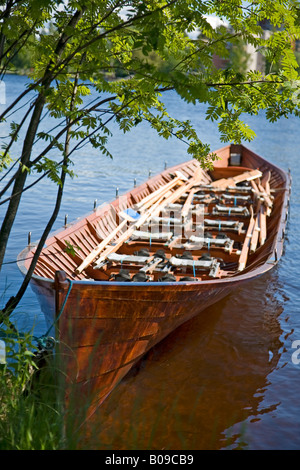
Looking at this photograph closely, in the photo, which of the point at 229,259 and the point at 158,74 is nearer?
the point at 158,74

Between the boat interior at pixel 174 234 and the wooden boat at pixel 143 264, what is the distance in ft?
0.08

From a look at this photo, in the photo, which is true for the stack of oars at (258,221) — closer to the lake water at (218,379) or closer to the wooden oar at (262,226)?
the wooden oar at (262,226)

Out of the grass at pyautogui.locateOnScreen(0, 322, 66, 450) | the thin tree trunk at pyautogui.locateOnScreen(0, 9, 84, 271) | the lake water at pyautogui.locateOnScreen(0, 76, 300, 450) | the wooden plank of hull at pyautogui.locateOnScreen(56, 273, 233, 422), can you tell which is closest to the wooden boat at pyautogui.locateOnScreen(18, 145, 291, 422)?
the wooden plank of hull at pyautogui.locateOnScreen(56, 273, 233, 422)

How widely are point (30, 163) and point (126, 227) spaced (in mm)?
Result: 7331

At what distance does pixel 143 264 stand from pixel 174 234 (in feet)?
8.11

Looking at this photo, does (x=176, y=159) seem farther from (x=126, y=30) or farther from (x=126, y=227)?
(x=126, y=30)

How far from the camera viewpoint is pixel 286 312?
12953 mm

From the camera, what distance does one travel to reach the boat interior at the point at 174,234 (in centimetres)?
976

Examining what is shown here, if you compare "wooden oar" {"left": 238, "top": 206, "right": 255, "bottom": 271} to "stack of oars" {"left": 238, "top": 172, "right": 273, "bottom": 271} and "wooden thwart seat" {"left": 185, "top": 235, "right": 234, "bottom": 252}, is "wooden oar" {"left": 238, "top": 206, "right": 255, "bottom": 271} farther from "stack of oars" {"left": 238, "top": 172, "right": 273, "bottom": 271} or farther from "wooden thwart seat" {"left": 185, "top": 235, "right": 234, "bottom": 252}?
"wooden thwart seat" {"left": 185, "top": 235, "right": 234, "bottom": 252}

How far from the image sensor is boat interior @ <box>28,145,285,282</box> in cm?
976

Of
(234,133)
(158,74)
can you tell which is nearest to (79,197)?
(234,133)

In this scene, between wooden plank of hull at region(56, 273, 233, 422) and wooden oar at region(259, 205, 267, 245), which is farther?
wooden oar at region(259, 205, 267, 245)

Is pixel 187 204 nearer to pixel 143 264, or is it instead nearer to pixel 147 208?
pixel 147 208

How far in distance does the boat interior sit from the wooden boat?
25 millimetres
